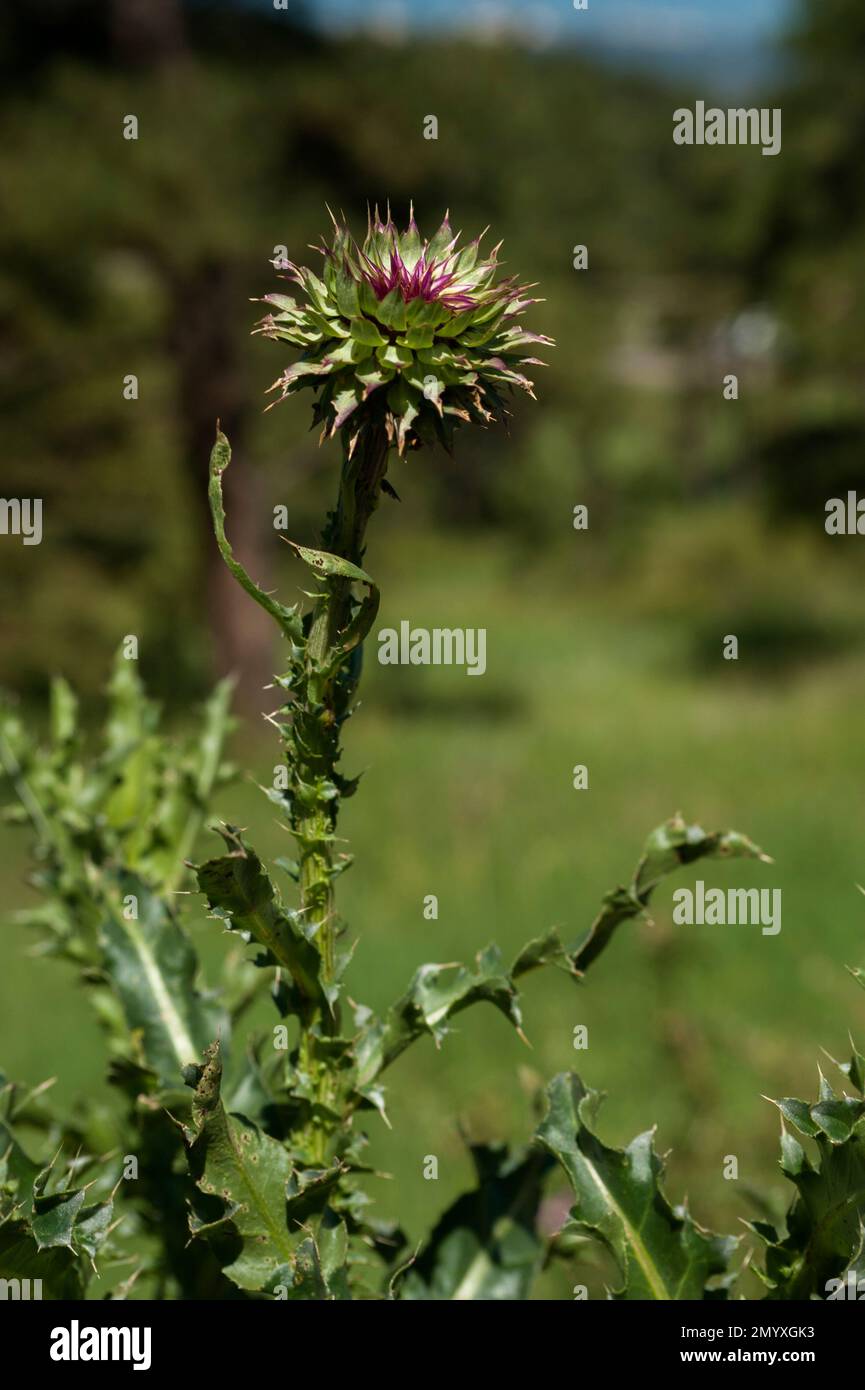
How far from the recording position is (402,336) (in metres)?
1.29

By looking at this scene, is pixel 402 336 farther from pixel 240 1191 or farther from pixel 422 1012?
pixel 240 1191

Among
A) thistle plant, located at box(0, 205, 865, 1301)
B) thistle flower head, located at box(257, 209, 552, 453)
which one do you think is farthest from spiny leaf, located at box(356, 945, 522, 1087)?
thistle flower head, located at box(257, 209, 552, 453)

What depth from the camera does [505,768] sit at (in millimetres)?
12742

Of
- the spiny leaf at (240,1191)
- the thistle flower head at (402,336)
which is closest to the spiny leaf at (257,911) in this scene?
the spiny leaf at (240,1191)

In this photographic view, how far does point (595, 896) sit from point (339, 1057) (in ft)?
24.1

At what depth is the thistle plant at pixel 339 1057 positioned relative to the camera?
1.30m

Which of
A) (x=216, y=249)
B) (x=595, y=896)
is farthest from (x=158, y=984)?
(x=216, y=249)

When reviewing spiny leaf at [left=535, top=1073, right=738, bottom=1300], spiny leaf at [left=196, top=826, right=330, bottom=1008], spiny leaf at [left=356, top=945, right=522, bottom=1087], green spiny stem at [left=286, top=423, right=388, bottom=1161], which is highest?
green spiny stem at [left=286, top=423, right=388, bottom=1161]

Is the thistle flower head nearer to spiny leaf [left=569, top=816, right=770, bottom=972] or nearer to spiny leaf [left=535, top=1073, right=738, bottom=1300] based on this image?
spiny leaf [left=569, top=816, right=770, bottom=972]

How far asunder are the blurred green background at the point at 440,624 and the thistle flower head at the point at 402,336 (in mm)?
Answer: 4104

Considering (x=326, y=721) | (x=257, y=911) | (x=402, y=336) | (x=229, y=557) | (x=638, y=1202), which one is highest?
(x=402, y=336)

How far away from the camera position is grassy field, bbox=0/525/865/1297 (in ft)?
19.3

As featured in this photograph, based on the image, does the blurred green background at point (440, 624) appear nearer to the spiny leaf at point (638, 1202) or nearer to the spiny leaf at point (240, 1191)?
the spiny leaf at point (638, 1202)

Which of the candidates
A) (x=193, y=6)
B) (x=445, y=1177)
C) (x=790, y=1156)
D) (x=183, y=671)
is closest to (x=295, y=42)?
(x=193, y=6)
